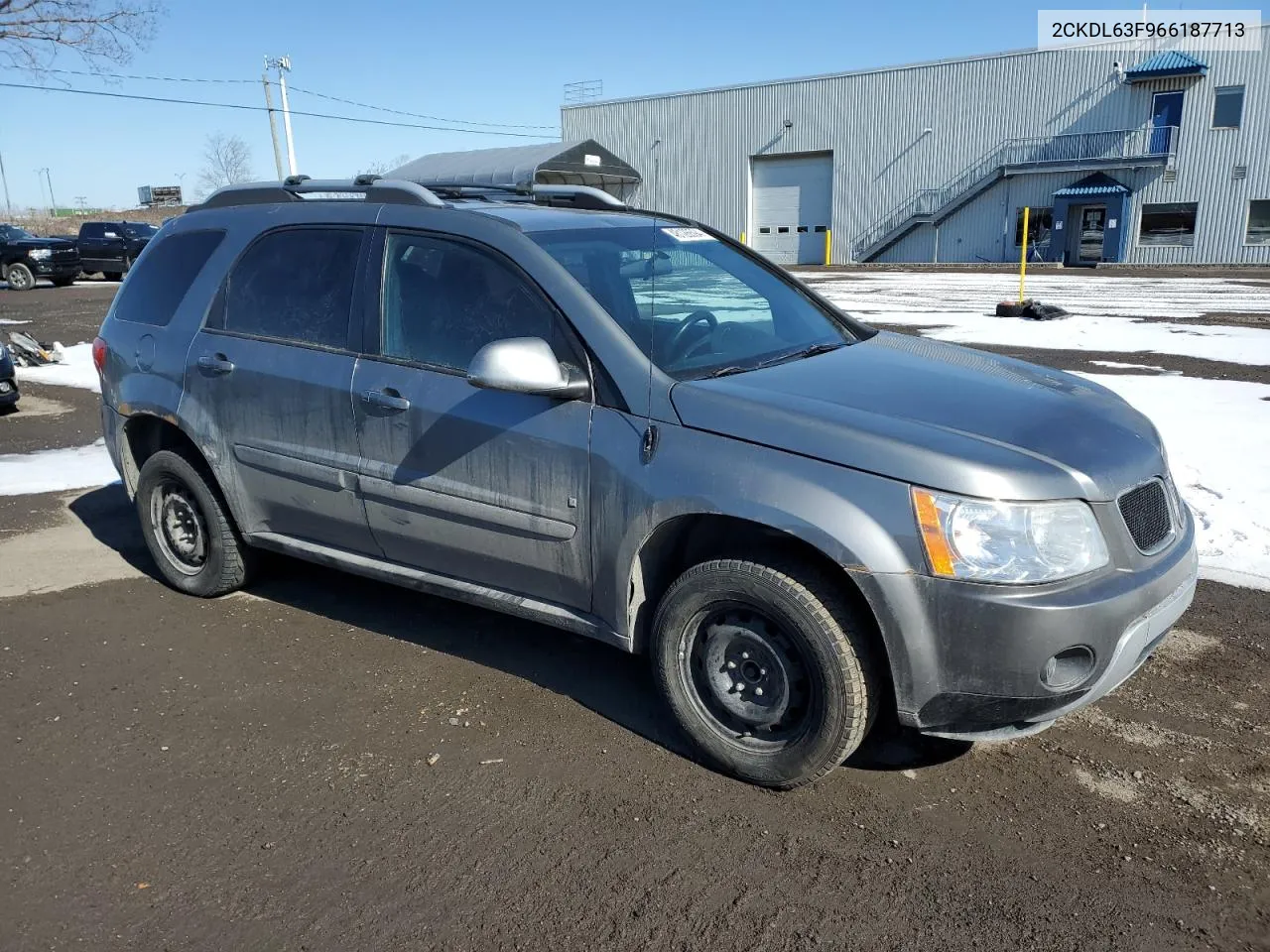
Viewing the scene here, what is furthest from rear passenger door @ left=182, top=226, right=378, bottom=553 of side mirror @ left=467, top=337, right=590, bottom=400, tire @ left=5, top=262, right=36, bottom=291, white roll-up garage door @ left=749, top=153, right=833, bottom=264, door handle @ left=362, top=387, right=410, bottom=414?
white roll-up garage door @ left=749, top=153, right=833, bottom=264

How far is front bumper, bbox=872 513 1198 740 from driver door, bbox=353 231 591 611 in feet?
3.79

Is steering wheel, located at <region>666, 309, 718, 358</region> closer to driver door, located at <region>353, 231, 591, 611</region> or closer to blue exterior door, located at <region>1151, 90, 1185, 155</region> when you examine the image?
driver door, located at <region>353, 231, 591, 611</region>

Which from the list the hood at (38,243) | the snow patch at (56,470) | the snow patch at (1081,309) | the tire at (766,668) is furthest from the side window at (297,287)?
the hood at (38,243)

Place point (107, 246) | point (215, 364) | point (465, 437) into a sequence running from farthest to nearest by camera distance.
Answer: point (107, 246), point (215, 364), point (465, 437)

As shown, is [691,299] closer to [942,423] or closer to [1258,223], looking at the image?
[942,423]

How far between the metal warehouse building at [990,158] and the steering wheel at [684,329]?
39697mm

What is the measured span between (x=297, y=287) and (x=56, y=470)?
4489mm

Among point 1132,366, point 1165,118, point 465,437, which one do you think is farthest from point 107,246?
point 1165,118

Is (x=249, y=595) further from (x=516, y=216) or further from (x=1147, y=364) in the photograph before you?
(x=1147, y=364)

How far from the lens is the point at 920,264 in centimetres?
4106

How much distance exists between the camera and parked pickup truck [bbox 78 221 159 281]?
29.9 metres

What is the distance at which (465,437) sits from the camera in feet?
12.0

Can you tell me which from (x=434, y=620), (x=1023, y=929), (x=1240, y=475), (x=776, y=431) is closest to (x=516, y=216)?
(x=776, y=431)

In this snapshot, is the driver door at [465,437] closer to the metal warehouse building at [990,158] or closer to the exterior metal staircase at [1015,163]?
the metal warehouse building at [990,158]
